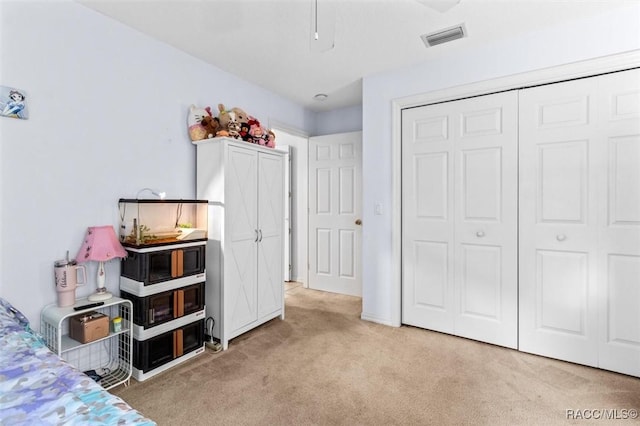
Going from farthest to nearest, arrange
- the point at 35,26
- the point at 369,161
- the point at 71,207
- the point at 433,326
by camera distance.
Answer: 1. the point at 369,161
2. the point at 433,326
3. the point at 71,207
4. the point at 35,26

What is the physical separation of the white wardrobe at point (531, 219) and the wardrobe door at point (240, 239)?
4.73 ft

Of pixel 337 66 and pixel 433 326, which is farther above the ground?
pixel 337 66

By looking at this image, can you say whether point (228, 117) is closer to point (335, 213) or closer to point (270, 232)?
point (270, 232)

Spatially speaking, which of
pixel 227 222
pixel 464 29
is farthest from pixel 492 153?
pixel 227 222

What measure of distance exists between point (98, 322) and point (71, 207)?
2.52 feet

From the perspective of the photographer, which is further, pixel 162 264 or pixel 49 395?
pixel 162 264

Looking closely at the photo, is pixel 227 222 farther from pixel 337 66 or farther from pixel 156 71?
pixel 337 66

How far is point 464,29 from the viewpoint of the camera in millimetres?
2400

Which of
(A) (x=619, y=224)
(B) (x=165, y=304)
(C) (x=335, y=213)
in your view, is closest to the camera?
(A) (x=619, y=224)

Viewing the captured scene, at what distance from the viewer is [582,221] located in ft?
7.76

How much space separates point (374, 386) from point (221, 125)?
2396 millimetres

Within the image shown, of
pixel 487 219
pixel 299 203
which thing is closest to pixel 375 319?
pixel 487 219

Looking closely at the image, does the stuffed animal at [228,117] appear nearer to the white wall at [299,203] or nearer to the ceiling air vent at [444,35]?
the white wall at [299,203]

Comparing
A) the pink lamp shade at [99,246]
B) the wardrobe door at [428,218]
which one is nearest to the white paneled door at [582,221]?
the wardrobe door at [428,218]
